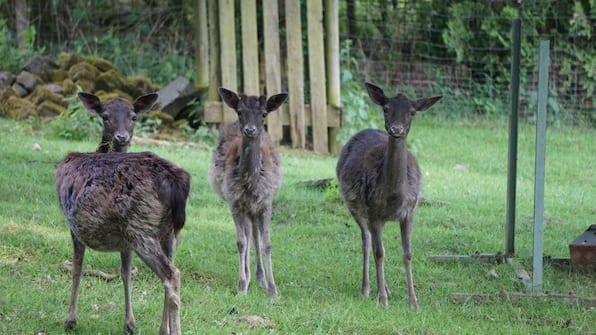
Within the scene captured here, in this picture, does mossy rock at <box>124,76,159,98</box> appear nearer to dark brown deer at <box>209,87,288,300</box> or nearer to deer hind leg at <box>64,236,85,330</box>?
dark brown deer at <box>209,87,288,300</box>

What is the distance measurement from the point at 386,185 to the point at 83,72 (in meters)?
8.66

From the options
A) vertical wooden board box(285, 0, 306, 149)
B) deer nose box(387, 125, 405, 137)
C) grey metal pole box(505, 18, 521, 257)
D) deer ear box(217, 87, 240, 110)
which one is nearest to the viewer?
deer nose box(387, 125, 405, 137)

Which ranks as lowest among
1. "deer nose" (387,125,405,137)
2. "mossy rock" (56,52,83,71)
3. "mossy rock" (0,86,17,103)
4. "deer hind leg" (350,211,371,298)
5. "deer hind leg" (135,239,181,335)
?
"deer hind leg" (350,211,371,298)

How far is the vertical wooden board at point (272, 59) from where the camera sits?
14531 mm

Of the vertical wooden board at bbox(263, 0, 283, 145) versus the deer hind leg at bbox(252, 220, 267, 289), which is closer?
the deer hind leg at bbox(252, 220, 267, 289)

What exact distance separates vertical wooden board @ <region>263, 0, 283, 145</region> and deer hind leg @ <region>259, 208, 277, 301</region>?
6186 mm

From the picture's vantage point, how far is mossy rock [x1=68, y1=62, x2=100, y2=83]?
50.5 ft

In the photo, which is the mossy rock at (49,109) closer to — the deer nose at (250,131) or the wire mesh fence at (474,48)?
the wire mesh fence at (474,48)

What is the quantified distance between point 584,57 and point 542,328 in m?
10.7

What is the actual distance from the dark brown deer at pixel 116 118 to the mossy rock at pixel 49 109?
6.75 metres

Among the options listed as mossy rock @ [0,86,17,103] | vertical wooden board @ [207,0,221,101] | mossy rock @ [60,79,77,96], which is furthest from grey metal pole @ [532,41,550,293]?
mossy rock @ [0,86,17,103]

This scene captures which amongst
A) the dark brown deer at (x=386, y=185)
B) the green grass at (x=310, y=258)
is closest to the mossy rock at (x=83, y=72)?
the green grass at (x=310, y=258)

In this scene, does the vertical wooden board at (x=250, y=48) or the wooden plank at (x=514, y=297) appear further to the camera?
the vertical wooden board at (x=250, y=48)

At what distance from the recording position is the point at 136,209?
5.86 metres
